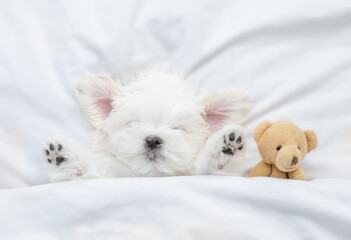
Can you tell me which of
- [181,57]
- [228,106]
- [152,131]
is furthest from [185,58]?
[152,131]

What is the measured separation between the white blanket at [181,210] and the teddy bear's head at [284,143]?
0.22 ft

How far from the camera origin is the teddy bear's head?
4.05 ft

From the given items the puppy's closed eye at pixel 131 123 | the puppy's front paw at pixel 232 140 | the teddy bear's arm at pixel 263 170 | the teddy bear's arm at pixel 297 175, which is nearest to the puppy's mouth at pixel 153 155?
the puppy's closed eye at pixel 131 123

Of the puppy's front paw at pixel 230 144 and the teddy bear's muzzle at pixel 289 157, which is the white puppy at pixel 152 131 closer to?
the puppy's front paw at pixel 230 144

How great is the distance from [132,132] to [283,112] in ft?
1.96

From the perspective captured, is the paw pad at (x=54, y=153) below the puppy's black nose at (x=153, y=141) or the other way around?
below

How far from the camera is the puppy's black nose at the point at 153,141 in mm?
1402

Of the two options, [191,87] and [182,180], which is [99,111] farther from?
[182,180]

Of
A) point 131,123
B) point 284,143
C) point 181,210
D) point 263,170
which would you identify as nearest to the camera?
point 181,210

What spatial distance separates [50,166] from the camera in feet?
4.49

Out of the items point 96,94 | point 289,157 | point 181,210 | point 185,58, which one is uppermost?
point 185,58

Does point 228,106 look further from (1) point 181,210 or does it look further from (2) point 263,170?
(1) point 181,210

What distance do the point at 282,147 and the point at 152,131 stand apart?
448 mm

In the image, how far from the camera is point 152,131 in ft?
4.68
